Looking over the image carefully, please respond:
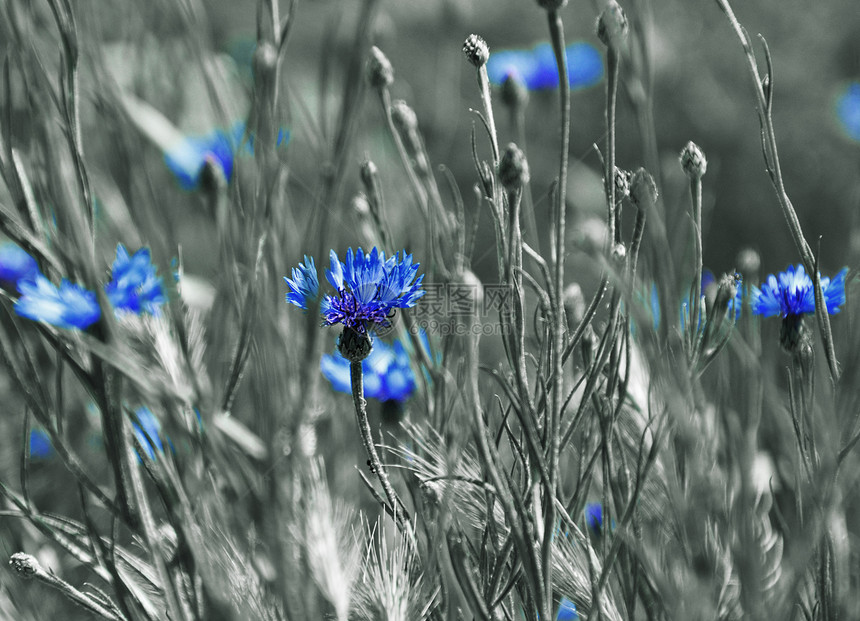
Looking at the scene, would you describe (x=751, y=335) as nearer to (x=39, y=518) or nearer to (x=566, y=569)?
(x=566, y=569)

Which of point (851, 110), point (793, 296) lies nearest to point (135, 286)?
point (793, 296)

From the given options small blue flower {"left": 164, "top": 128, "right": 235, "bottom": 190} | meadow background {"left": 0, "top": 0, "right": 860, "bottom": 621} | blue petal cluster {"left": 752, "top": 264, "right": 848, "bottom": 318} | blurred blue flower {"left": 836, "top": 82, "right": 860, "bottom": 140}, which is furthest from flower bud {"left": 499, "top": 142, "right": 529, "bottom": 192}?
blurred blue flower {"left": 836, "top": 82, "right": 860, "bottom": 140}

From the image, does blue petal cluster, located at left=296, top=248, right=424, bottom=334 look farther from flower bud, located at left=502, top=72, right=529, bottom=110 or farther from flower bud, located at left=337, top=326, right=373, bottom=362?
flower bud, located at left=502, top=72, right=529, bottom=110

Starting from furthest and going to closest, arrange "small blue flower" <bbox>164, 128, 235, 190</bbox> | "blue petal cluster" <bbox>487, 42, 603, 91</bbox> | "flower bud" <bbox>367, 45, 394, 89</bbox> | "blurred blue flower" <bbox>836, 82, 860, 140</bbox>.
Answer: "blurred blue flower" <bbox>836, 82, 860, 140</bbox> → "blue petal cluster" <bbox>487, 42, 603, 91</bbox> → "small blue flower" <bbox>164, 128, 235, 190</bbox> → "flower bud" <bbox>367, 45, 394, 89</bbox>

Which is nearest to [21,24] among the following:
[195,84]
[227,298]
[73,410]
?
[227,298]

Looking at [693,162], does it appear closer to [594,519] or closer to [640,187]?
[640,187]

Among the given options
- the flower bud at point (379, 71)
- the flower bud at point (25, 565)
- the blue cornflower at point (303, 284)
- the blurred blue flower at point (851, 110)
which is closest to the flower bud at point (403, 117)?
the flower bud at point (379, 71)

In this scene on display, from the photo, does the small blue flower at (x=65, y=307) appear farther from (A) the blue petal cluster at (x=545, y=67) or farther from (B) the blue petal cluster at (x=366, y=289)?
(A) the blue petal cluster at (x=545, y=67)
